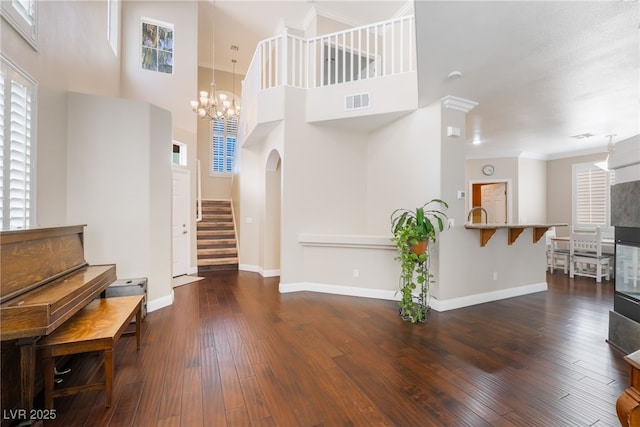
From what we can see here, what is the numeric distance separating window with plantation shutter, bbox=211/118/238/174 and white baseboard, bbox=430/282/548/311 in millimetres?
7218

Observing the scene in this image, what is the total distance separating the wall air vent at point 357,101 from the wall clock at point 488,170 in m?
4.68

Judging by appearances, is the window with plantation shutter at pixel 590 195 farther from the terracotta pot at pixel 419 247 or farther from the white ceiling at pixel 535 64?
the terracotta pot at pixel 419 247

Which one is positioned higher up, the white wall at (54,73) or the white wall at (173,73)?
the white wall at (173,73)

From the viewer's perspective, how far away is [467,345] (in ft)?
8.65

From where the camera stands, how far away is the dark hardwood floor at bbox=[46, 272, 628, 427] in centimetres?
171

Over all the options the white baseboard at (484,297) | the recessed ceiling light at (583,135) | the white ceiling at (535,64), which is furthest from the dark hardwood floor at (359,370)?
the recessed ceiling light at (583,135)

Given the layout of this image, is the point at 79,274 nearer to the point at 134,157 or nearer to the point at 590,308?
the point at 134,157

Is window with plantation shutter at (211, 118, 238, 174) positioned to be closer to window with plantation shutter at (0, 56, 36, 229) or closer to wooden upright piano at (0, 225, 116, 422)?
window with plantation shutter at (0, 56, 36, 229)

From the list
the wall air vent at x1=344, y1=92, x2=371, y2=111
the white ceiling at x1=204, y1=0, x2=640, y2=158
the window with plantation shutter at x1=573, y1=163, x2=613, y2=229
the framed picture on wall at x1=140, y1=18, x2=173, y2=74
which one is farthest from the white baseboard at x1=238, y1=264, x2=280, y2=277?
the window with plantation shutter at x1=573, y1=163, x2=613, y2=229

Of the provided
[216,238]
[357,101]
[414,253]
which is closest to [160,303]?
[216,238]

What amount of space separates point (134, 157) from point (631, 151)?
16.4ft

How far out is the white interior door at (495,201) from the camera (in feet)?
23.5

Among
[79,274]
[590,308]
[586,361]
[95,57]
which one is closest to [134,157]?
[79,274]

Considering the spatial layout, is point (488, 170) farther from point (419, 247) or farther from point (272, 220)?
point (272, 220)
